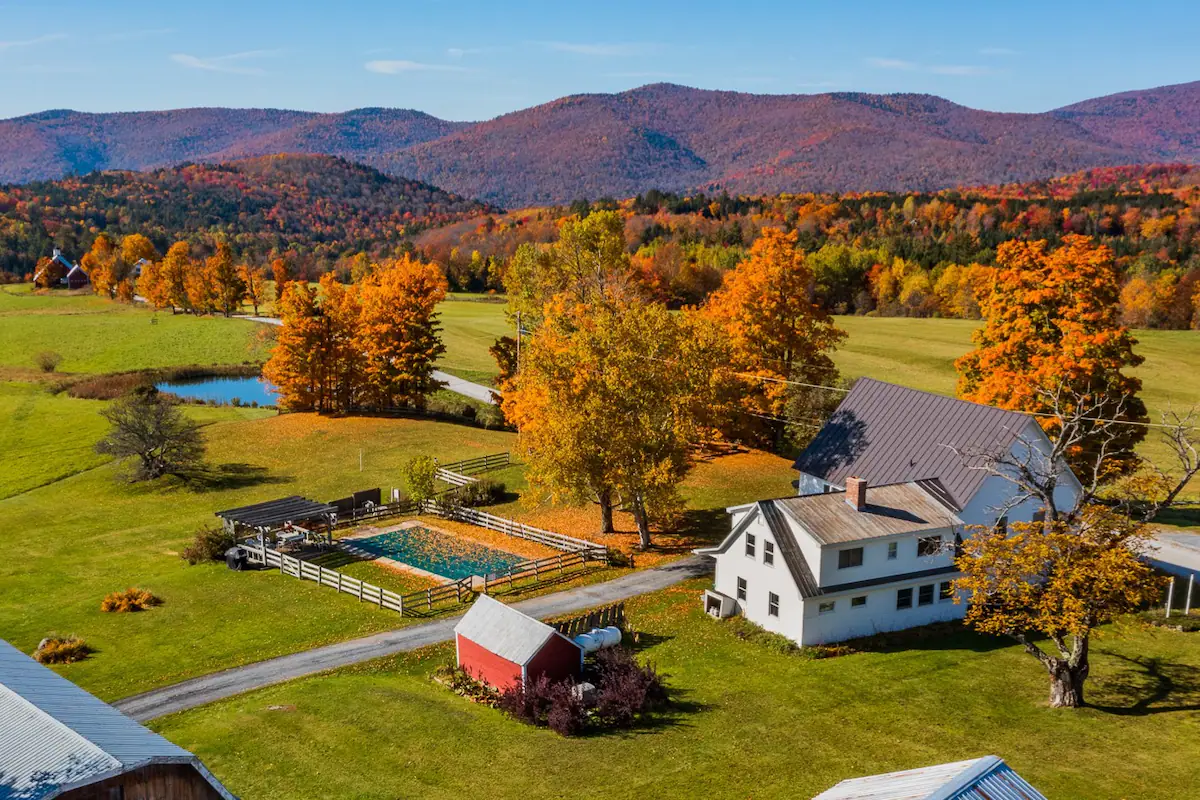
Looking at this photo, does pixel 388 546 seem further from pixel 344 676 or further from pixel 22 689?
pixel 22 689

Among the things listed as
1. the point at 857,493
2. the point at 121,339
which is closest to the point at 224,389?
the point at 121,339

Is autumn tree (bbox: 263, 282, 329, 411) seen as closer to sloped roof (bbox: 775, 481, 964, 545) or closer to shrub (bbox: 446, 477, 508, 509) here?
shrub (bbox: 446, 477, 508, 509)

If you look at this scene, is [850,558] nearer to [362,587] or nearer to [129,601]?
[362,587]

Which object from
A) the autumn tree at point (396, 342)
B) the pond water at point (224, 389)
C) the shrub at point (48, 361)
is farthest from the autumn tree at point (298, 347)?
the shrub at point (48, 361)

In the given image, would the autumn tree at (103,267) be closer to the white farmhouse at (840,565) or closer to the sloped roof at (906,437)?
the sloped roof at (906,437)

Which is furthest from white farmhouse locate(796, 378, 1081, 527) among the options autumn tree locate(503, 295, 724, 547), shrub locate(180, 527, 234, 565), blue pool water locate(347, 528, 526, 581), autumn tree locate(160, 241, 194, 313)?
autumn tree locate(160, 241, 194, 313)
